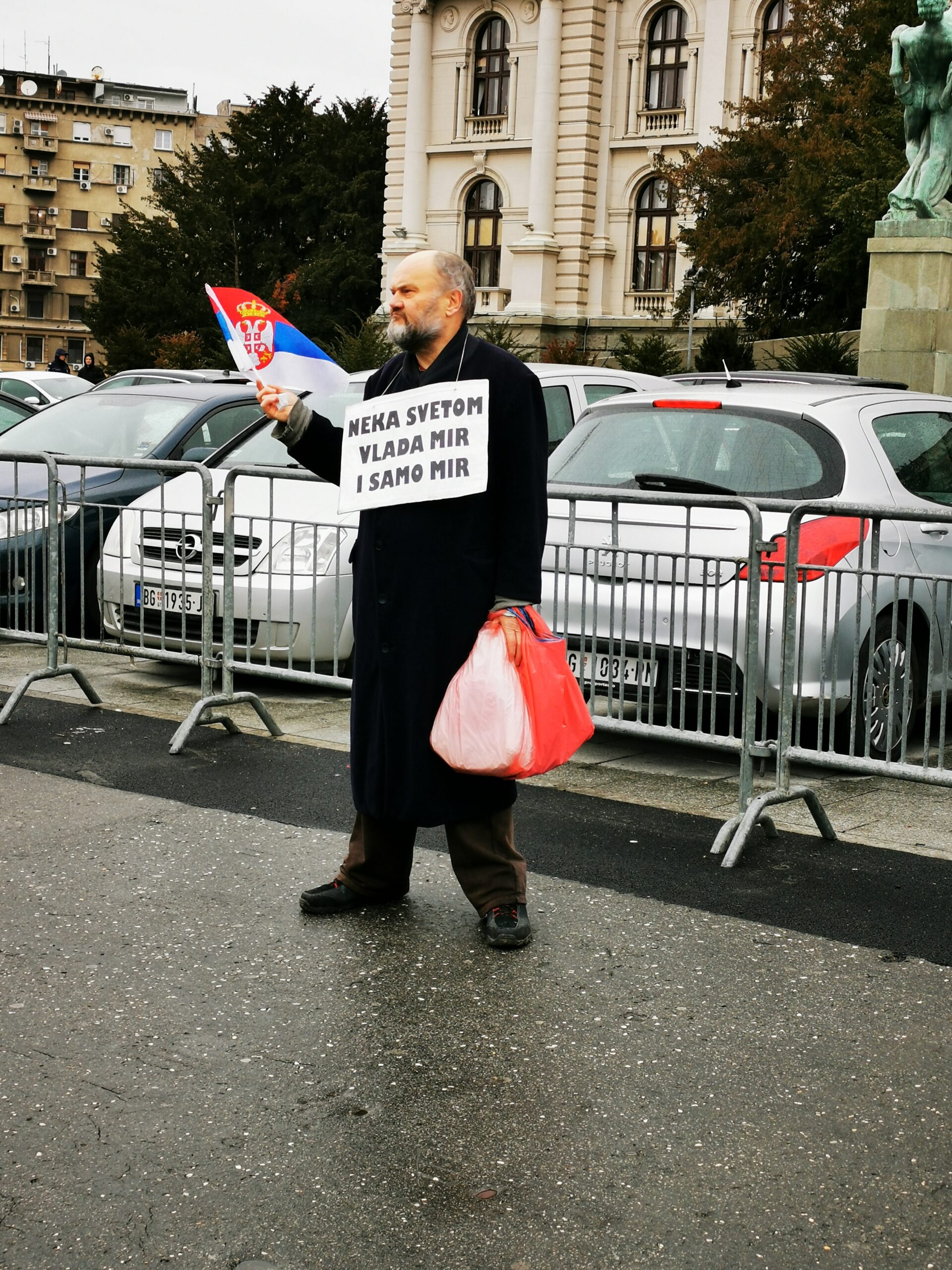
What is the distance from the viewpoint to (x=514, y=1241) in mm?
3150

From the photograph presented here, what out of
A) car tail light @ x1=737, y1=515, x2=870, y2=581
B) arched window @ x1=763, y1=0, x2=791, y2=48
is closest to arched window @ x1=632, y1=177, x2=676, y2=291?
arched window @ x1=763, y1=0, x2=791, y2=48

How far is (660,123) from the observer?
52.7m

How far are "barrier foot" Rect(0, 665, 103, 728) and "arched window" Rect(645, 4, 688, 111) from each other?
47.0 m

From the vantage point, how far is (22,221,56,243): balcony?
380ft

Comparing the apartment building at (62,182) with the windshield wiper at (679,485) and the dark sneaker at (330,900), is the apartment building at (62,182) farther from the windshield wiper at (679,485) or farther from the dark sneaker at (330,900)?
the dark sneaker at (330,900)

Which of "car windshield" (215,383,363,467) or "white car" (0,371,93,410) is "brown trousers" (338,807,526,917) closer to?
"car windshield" (215,383,363,467)


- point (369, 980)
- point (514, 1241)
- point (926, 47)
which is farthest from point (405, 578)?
point (926, 47)

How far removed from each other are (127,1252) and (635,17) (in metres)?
53.8

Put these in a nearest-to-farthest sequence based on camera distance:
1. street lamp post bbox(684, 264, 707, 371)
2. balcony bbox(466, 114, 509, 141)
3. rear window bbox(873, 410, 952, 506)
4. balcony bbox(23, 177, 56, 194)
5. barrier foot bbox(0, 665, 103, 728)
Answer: rear window bbox(873, 410, 952, 506), barrier foot bbox(0, 665, 103, 728), street lamp post bbox(684, 264, 707, 371), balcony bbox(466, 114, 509, 141), balcony bbox(23, 177, 56, 194)

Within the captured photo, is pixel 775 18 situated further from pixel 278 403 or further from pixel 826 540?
pixel 278 403

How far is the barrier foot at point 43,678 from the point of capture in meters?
8.12

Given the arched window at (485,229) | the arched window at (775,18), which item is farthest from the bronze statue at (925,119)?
the arched window at (485,229)

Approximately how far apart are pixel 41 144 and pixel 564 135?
72.8 metres

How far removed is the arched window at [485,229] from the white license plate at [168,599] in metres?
48.4
